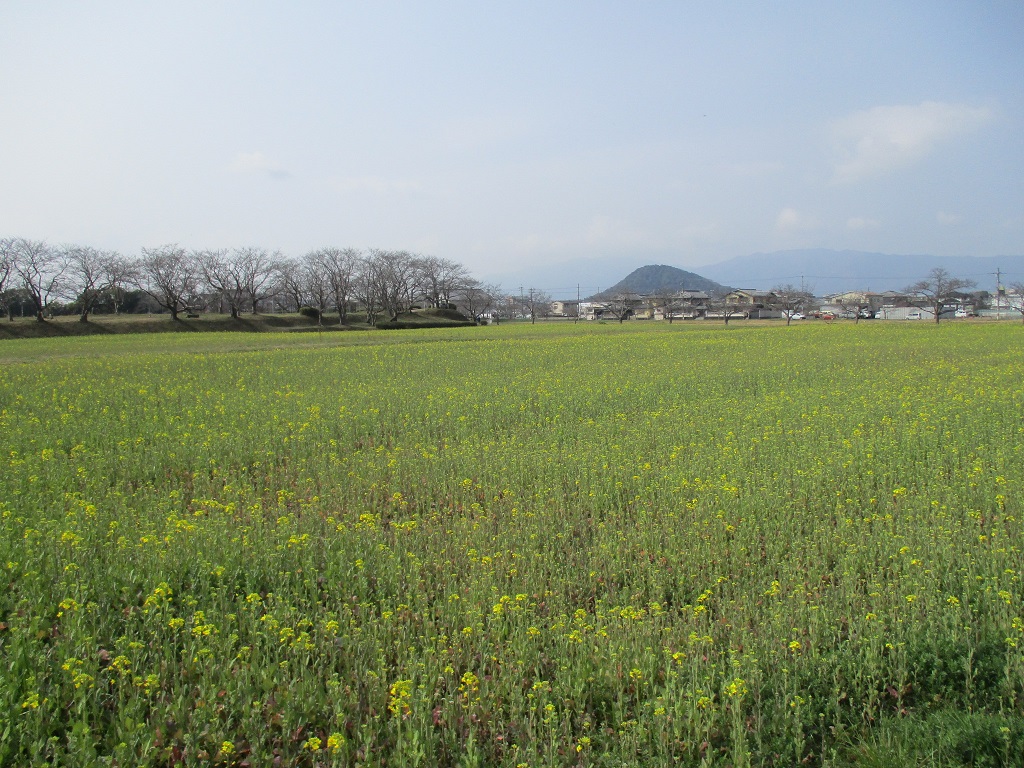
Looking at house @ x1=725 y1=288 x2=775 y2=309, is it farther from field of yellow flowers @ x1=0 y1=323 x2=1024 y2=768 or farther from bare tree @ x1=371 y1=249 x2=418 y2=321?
field of yellow flowers @ x1=0 y1=323 x2=1024 y2=768

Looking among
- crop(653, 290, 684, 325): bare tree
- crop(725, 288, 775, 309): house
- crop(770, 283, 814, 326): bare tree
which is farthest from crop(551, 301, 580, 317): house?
crop(770, 283, 814, 326): bare tree

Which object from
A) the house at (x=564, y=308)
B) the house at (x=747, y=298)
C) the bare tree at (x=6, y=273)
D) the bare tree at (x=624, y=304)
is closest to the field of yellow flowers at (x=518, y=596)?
the bare tree at (x=6, y=273)

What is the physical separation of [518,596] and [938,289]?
9956cm

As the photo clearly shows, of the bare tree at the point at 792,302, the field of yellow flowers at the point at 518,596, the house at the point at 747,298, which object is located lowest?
the field of yellow flowers at the point at 518,596

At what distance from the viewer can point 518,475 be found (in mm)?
9305

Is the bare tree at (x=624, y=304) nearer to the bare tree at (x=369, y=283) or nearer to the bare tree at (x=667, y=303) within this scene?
the bare tree at (x=667, y=303)

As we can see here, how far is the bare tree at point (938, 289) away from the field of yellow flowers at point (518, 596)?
89495 millimetres

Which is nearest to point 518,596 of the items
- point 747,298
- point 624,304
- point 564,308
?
point 624,304

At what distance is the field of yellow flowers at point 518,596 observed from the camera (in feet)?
12.8

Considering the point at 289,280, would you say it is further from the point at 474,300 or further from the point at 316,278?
the point at 474,300

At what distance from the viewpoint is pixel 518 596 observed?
5.16 metres

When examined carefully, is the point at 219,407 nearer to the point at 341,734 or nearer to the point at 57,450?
the point at 57,450

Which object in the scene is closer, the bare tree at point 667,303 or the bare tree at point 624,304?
the bare tree at point 667,303

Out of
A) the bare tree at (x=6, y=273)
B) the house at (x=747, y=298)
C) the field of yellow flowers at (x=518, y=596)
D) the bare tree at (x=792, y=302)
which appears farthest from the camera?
the house at (x=747, y=298)
